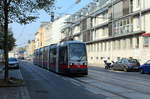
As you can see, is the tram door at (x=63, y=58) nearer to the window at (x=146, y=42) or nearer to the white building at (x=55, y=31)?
the window at (x=146, y=42)

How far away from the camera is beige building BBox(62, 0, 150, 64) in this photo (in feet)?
146

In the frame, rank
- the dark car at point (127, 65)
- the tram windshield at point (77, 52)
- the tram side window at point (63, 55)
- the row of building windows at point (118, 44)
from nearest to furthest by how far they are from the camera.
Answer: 1. the tram windshield at point (77, 52)
2. the tram side window at point (63, 55)
3. the dark car at point (127, 65)
4. the row of building windows at point (118, 44)

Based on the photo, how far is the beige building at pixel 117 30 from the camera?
4445 cm

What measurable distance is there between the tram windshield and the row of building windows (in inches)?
776

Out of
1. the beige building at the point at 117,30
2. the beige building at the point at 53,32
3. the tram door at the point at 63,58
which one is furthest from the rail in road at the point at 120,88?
the beige building at the point at 53,32

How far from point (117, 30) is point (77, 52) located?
29212 millimetres

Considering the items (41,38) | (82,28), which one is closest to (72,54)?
(82,28)

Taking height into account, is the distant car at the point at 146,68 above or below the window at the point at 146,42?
below

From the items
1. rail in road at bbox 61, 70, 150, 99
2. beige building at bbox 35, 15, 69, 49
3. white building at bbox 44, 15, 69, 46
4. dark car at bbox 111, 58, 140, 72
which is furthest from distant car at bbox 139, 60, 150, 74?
white building at bbox 44, 15, 69, 46

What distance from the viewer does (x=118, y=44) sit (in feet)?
179

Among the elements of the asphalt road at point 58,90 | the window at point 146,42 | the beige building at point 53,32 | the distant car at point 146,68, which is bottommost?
the asphalt road at point 58,90

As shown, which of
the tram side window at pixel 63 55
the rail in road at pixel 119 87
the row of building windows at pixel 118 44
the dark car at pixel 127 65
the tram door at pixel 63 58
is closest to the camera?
the rail in road at pixel 119 87

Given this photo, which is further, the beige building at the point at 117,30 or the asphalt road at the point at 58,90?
the beige building at the point at 117,30

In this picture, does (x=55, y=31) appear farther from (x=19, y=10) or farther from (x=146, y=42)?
(x=19, y=10)
